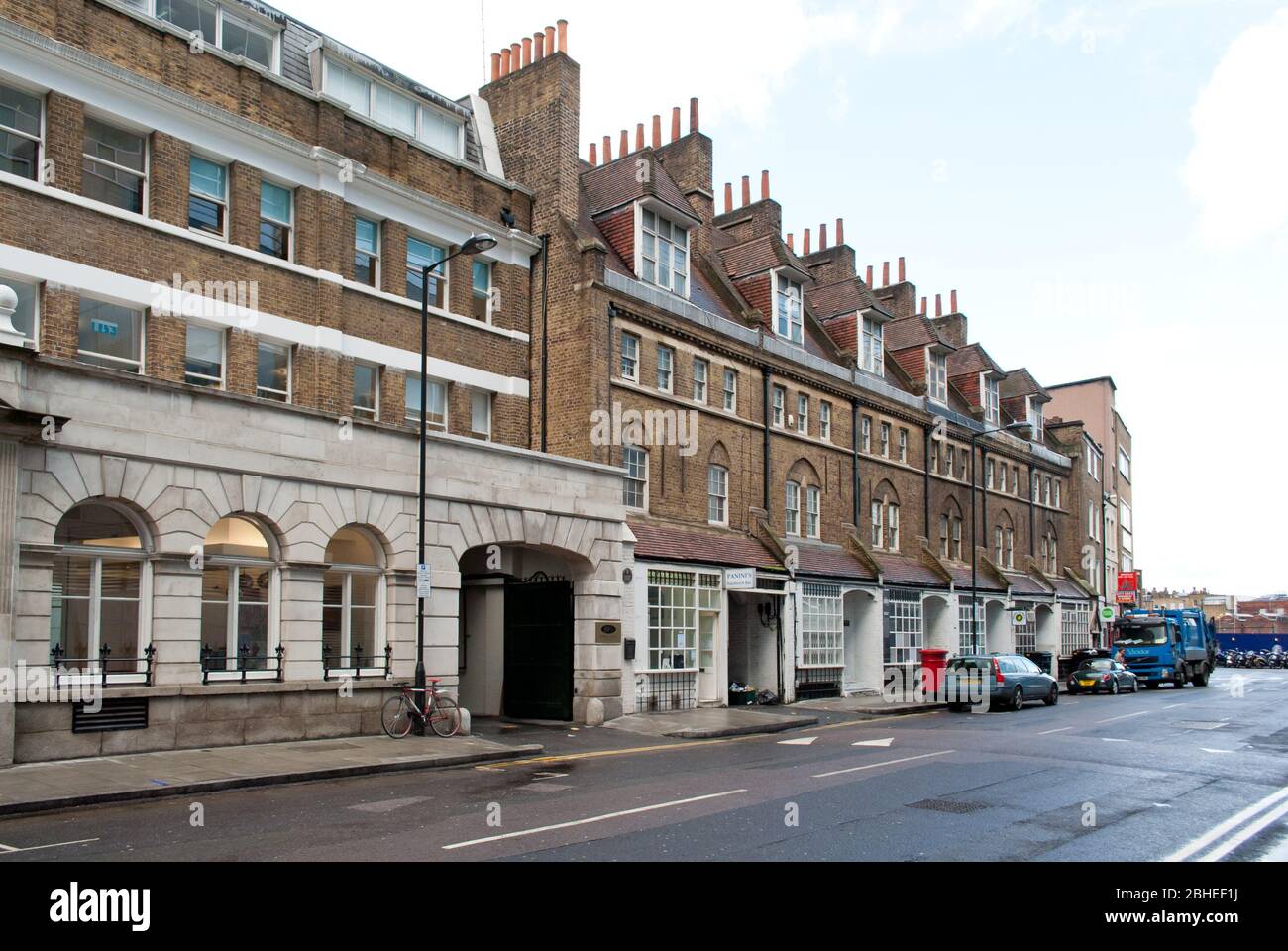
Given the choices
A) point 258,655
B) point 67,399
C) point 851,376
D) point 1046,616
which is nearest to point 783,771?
point 258,655

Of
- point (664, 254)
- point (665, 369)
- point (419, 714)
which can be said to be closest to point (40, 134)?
point (419, 714)

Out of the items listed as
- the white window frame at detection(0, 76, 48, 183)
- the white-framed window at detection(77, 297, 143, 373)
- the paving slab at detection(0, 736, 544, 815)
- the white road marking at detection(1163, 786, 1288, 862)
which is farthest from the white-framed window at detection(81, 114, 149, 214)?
the white road marking at detection(1163, 786, 1288, 862)

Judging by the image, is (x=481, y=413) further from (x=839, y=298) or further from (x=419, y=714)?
(x=839, y=298)

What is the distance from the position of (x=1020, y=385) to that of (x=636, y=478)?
36304 millimetres

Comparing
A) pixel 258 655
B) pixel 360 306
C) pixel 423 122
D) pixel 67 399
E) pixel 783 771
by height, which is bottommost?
pixel 783 771

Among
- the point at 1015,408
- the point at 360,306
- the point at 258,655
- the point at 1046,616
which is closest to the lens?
the point at 258,655

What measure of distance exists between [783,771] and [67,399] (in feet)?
38.8

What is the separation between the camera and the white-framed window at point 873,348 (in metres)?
39.9

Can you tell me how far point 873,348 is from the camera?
40.7 metres

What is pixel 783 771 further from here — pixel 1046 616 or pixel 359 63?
pixel 1046 616

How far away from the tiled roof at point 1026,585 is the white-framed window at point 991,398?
23.8 ft

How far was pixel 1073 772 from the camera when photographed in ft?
51.9

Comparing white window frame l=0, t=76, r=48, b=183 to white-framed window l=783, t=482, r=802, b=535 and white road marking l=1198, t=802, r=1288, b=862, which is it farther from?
→ white-framed window l=783, t=482, r=802, b=535
